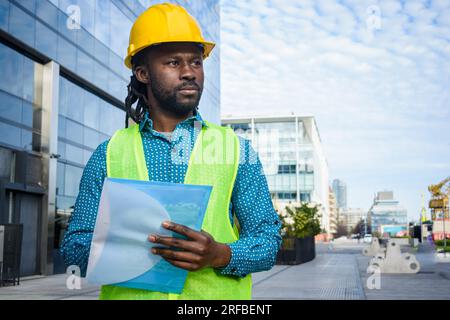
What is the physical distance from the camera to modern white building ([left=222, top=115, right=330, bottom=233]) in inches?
3292

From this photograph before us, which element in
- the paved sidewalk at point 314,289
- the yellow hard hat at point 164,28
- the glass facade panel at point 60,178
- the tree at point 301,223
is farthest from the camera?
the tree at point 301,223

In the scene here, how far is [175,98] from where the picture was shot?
178 cm

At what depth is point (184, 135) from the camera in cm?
178

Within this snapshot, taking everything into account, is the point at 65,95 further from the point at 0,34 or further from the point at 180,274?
the point at 180,274

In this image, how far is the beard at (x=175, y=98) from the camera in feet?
5.83

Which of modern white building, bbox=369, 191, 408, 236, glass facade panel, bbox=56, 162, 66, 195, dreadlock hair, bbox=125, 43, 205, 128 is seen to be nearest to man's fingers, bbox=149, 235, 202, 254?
dreadlock hair, bbox=125, 43, 205, 128

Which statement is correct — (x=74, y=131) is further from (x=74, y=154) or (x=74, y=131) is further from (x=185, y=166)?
(x=185, y=166)

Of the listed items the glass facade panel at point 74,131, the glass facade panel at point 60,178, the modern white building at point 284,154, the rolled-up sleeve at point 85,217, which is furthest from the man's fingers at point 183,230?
the modern white building at point 284,154

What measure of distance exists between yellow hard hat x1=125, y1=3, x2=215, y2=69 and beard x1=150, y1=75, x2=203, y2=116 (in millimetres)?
123

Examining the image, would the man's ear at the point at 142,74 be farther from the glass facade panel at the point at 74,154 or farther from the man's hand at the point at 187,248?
the glass facade panel at the point at 74,154

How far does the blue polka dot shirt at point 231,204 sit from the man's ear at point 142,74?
14cm

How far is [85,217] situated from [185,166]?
0.32 metres

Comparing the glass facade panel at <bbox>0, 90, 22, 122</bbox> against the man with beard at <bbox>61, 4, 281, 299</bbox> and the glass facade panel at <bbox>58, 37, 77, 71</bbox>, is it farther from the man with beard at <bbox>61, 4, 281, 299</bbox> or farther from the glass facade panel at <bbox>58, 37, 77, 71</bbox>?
the man with beard at <bbox>61, 4, 281, 299</bbox>
